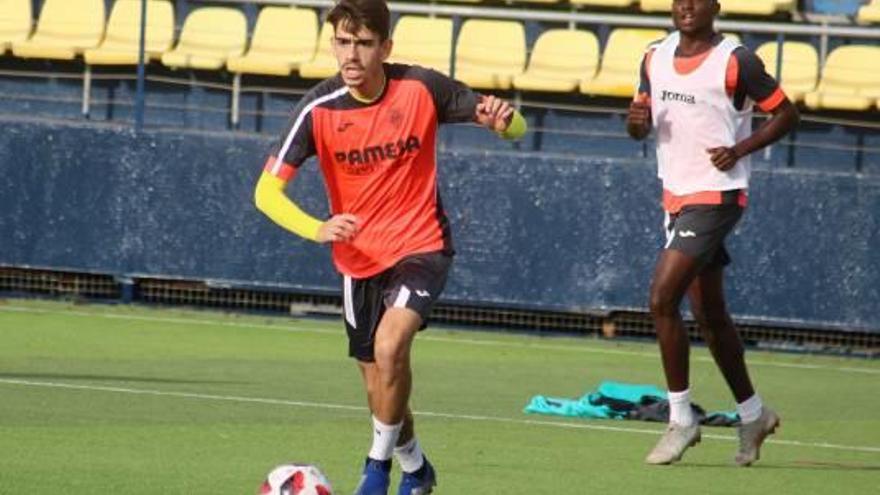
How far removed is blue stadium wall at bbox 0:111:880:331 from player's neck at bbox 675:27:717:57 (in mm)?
6750

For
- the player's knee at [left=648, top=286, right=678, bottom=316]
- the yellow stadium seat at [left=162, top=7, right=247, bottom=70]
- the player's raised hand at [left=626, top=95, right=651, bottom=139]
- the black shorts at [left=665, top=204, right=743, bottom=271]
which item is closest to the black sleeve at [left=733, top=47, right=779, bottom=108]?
the player's raised hand at [left=626, top=95, right=651, bottom=139]

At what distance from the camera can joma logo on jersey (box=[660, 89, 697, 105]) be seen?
11.8 meters

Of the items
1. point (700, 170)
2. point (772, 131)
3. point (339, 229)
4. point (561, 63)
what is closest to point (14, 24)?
point (561, 63)

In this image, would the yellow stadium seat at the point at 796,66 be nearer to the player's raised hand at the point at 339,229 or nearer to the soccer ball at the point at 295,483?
the player's raised hand at the point at 339,229

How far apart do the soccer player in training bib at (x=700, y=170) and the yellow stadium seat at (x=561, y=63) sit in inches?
337

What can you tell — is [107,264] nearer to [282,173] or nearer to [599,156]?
[599,156]

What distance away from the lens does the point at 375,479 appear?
936 centimetres

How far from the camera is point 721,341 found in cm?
1184

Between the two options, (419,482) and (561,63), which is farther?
(561,63)

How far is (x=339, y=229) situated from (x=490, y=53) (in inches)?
480

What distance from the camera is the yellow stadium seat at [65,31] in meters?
21.9

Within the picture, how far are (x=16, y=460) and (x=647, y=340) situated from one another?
960 cm

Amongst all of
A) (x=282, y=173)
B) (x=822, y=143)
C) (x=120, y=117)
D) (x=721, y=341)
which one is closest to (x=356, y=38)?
(x=282, y=173)

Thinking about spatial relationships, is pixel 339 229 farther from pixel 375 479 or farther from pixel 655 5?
pixel 655 5
